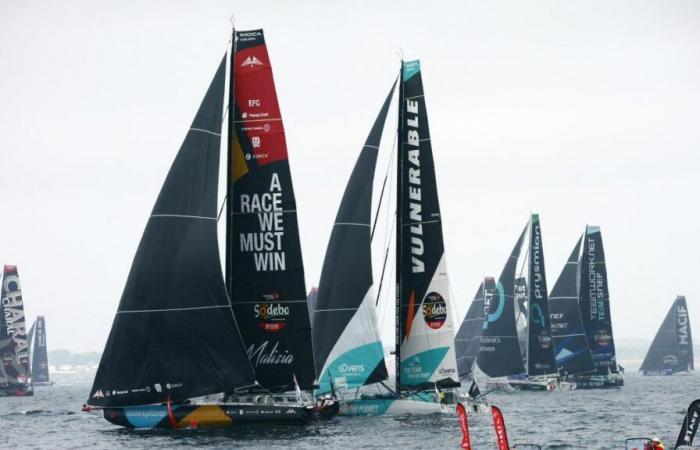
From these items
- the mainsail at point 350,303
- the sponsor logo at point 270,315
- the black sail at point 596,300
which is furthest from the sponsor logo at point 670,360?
the sponsor logo at point 270,315

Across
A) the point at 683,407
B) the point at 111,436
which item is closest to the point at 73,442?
the point at 111,436

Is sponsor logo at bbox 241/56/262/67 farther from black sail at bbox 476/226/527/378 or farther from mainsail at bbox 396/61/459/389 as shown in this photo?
black sail at bbox 476/226/527/378

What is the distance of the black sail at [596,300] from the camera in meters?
88.4

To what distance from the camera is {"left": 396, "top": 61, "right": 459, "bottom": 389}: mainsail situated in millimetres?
47906

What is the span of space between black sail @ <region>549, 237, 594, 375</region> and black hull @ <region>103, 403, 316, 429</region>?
161ft

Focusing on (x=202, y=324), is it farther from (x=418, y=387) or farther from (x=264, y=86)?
(x=418, y=387)

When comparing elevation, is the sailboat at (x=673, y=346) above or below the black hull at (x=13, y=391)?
above

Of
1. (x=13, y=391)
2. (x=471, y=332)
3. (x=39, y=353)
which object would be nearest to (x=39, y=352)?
(x=39, y=353)

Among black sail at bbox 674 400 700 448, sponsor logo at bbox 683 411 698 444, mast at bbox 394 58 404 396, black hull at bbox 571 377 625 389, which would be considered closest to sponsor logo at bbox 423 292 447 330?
mast at bbox 394 58 404 396

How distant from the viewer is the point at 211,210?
40.6 m

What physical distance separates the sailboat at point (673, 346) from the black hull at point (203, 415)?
10627 centimetres

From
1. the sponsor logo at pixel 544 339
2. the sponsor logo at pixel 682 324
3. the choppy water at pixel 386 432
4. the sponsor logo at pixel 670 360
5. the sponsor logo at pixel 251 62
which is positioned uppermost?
the sponsor logo at pixel 251 62

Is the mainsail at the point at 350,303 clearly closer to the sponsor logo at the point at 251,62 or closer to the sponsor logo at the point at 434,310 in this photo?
the sponsor logo at the point at 434,310

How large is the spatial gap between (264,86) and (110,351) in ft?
37.0
